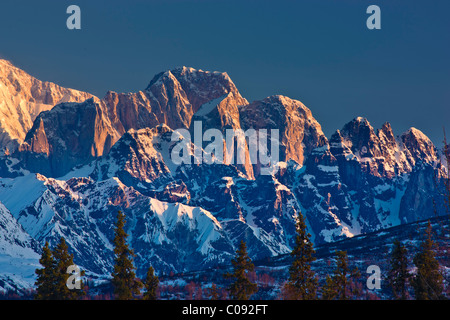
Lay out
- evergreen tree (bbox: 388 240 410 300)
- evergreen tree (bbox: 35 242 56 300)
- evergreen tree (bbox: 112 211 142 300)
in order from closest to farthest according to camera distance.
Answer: evergreen tree (bbox: 35 242 56 300) < evergreen tree (bbox: 112 211 142 300) < evergreen tree (bbox: 388 240 410 300)

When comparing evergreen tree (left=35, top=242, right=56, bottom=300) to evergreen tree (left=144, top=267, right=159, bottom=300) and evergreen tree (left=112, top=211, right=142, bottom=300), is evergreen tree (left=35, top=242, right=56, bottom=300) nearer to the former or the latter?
evergreen tree (left=112, top=211, right=142, bottom=300)

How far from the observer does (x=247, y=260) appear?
5300 inches

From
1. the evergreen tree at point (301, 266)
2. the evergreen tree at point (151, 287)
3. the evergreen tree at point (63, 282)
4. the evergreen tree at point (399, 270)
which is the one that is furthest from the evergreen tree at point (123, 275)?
the evergreen tree at point (399, 270)

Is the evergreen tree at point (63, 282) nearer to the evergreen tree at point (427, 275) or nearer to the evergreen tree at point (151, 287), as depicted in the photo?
the evergreen tree at point (151, 287)

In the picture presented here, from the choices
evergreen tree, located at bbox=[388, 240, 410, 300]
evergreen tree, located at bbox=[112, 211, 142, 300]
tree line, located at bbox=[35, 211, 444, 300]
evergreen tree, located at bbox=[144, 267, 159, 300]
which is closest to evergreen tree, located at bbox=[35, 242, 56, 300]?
tree line, located at bbox=[35, 211, 444, 300]

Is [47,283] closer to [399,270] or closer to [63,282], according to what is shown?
[63,282]

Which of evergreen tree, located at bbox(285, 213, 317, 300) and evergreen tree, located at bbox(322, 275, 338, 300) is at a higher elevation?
evergreen tree, located at bbox(285, 213, 317, 300)

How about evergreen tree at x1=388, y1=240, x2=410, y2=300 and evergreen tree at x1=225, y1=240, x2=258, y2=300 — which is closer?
evergreen tree at x1=225, y1=240, x2=258, y2=300

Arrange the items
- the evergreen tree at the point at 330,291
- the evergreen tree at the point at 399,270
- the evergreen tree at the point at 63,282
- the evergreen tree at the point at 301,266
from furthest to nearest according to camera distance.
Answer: the evergreen tree at the point at 399,270 < the evergreen tree at the point at 301,266 < the evergreen tree at the point at 330,291 < the evergreen tree at the point at 63,282

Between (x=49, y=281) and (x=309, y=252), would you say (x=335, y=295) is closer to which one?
(x=309, y=252)

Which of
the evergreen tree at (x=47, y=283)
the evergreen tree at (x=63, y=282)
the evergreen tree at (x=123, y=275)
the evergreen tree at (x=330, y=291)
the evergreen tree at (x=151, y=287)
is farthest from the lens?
the evergreen tree at (x=123, y=275)

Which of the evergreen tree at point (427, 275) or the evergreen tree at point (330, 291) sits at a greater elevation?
the evergreen tree at point (427, 275)
